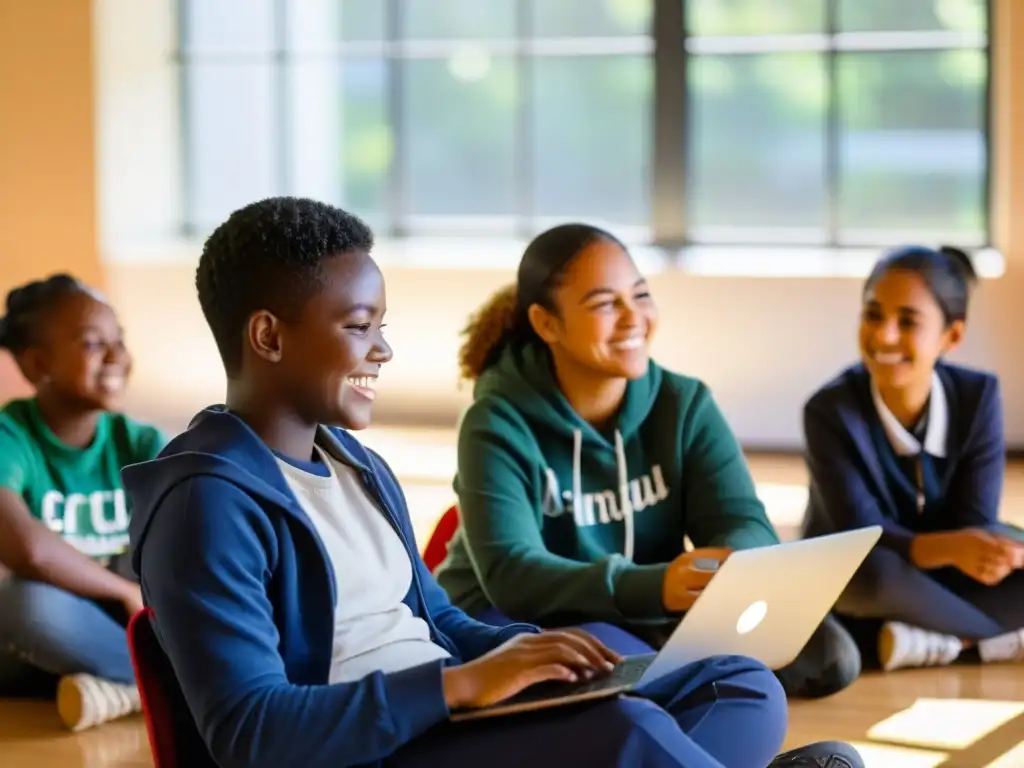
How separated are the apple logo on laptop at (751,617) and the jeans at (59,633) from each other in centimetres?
123

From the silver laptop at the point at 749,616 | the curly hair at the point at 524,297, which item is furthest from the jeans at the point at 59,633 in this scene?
the silver laptop at the point at 749,616

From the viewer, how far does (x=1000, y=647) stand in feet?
9.62

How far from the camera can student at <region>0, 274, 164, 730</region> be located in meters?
2.65

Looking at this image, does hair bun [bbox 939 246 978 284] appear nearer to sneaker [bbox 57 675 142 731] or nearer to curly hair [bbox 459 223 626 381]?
Result: curly hair [bbox 459 223 626 381]

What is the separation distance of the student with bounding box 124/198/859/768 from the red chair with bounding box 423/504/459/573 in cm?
111

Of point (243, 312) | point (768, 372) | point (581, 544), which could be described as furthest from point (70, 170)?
point (243, 312)

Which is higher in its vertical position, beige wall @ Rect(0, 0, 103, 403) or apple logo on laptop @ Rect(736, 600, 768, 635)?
beige wall @ Rect(0, 0, 103, 403)

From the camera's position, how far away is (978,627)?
2910 millimetres

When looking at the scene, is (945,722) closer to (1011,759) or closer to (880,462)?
(1011,759)

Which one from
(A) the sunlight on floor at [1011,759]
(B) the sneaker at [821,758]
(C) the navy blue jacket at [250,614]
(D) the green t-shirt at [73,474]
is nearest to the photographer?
(C) the navy blue jacket at [250,614]

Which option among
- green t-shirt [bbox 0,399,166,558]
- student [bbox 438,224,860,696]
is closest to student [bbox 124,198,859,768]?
student [bbox 438,224,860,696]

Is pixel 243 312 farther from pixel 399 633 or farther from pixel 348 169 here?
pixel 348 169

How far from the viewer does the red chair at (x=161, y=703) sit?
1482 millimetres

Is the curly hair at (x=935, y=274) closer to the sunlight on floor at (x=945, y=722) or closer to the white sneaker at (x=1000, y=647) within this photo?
the white sneaker at (x=1000, y=647)
